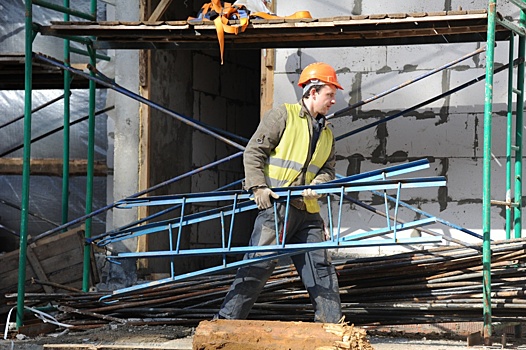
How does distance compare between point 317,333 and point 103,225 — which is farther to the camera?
point 103,225

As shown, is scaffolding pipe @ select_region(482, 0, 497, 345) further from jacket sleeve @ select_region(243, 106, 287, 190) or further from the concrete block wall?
the concrete block wall

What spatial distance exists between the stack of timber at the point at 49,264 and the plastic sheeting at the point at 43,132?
4.46ft

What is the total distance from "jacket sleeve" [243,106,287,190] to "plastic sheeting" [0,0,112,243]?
448 centimetres

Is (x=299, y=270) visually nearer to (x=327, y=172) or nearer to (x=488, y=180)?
(x=327, y=172)

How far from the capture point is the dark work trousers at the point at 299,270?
6.17 m

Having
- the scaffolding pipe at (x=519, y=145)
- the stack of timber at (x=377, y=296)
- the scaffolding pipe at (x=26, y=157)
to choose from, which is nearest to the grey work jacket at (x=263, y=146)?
the stack of timber at (x=377, y=296)

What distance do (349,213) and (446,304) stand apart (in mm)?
1982

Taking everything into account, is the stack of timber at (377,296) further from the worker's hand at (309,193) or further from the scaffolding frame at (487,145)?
the worker's hand at (309,193)

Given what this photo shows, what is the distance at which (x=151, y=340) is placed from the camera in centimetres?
667

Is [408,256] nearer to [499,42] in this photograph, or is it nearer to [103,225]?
[499,42]

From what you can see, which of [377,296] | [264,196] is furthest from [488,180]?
[264,196]

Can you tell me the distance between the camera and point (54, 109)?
10656 mm

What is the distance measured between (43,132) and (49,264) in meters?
2.24

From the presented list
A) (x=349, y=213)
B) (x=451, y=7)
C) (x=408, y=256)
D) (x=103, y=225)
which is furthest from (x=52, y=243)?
(x=451, y=7)
